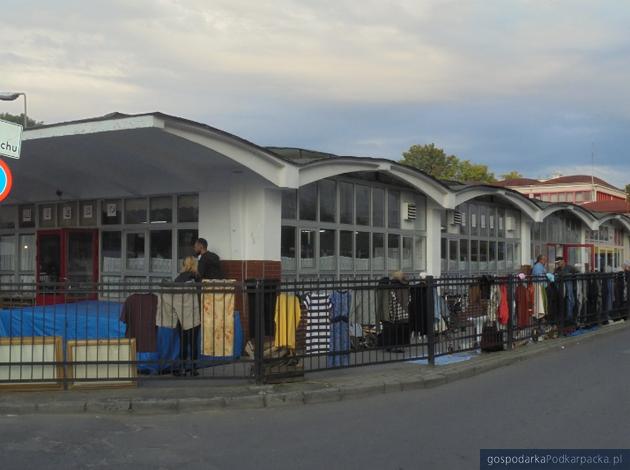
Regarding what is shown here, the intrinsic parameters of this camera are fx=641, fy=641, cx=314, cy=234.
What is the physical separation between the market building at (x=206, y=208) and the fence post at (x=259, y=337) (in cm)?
272

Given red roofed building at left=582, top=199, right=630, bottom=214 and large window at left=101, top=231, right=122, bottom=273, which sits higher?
red roofed building at left=582, top=199, right=630, bottom=214

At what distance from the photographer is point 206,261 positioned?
36.1ft

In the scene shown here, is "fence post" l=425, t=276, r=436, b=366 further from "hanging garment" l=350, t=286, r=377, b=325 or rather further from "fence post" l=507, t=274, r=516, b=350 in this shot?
"fence post" l=507, t=274, r=516, b=350

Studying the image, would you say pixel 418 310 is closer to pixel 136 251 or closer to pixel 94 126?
pixel 94 126

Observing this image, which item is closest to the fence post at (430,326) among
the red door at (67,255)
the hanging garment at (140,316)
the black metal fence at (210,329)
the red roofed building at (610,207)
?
the black metal fence at (210,329)

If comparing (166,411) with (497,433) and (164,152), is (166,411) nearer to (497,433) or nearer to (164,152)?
(497,433)

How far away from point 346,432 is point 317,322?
9.06 ft

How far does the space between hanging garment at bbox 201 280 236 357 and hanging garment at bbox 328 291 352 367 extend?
1.53 m

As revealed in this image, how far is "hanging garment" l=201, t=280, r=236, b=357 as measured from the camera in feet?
28.5

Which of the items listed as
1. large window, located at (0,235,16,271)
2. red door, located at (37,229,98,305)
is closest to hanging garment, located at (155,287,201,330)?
red door, located at (37,229,98,305)

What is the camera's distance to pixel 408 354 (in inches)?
411

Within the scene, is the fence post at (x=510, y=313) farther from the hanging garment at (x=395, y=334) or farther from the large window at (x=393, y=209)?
the large window at (x=393, y=209)

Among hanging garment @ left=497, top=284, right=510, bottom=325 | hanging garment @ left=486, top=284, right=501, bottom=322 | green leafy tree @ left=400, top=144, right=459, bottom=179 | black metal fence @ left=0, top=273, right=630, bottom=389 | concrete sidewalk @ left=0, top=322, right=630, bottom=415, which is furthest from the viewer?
green leafy tree @ left=400, top=144, right=459, bottom=179

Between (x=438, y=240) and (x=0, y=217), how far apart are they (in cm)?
1111
